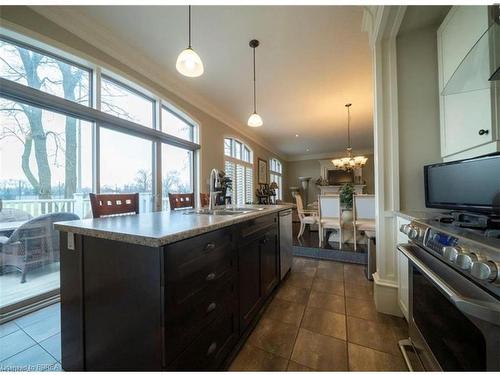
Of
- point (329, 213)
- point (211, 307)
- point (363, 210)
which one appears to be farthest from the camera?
point (329, 213)

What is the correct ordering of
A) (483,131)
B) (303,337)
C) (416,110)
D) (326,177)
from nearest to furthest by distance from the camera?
1. (483,131)
2. (303,337)
3. (416,110)
4. (326,177)

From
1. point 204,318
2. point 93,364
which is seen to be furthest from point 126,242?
point 93,364

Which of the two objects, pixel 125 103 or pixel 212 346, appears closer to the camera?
pixel 212 346

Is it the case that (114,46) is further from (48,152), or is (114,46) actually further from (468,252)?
(468,252)

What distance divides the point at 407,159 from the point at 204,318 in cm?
198

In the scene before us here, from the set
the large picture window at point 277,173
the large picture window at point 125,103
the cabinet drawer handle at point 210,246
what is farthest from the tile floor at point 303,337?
the large picture window at point 277,173

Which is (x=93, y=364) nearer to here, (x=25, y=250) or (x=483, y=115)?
(x=25, y=250)

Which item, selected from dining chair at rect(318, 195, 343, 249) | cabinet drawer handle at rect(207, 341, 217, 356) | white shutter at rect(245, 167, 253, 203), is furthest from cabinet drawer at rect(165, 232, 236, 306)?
white shutter at rect(245, 167, 253, 203)

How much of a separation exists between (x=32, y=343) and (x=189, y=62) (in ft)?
7.83

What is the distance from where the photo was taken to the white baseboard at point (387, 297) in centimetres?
171

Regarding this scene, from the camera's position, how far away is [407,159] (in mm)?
1733

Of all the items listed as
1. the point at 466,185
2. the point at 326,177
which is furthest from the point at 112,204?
the point at 326,177

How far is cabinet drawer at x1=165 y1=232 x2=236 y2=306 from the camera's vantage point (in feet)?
2.71

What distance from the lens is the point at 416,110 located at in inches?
67.4
